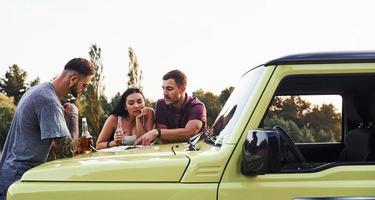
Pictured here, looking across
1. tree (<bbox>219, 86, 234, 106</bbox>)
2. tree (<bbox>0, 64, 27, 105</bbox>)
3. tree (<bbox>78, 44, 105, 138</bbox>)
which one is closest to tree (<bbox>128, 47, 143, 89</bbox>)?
tree (<bbox>78, 44, 105, 138</bbox>)

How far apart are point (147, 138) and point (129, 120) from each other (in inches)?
29.1

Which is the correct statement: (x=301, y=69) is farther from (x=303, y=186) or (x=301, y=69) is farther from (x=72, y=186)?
(x=72, y=186)

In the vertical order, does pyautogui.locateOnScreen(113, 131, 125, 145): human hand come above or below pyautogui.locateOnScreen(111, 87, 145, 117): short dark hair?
below

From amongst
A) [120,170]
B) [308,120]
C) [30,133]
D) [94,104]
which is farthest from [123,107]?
[94,104]

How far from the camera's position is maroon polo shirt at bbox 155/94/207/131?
5.14m

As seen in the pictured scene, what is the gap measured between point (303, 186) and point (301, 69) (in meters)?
0.68

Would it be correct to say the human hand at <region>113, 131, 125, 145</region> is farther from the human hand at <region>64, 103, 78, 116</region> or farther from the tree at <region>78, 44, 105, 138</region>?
the tree at <region>78, 44, 105, 138</region>

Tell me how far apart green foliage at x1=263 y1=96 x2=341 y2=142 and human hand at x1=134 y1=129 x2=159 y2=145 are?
1234 millimetres

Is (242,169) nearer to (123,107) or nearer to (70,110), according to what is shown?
(70,110)

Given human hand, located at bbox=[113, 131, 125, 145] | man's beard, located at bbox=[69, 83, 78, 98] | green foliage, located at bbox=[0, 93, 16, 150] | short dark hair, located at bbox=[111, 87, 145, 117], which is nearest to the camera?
man's beard, located at bbox=[69, 83, 78, 98]

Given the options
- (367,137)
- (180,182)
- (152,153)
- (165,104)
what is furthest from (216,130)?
(165,104)

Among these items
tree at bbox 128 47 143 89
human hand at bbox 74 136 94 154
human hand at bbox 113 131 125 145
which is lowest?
tree at bbox 128 47 143 89

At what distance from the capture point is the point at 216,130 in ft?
A: 12.0

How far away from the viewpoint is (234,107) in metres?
3.41
